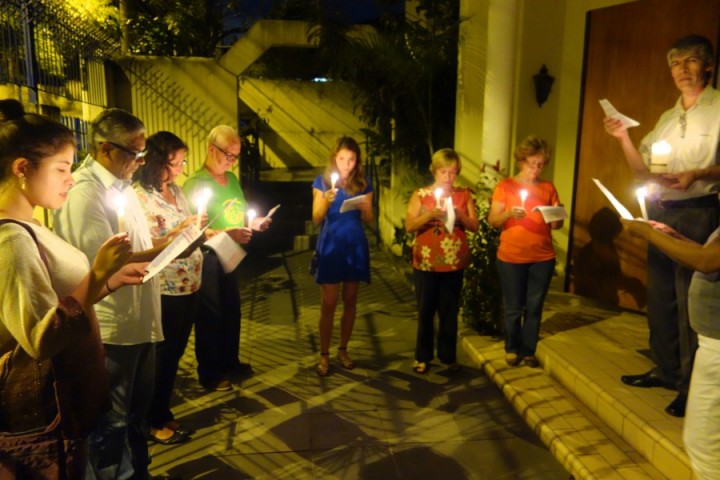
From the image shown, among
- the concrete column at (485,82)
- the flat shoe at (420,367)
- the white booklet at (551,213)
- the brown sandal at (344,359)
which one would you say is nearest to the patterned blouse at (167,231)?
the brown sandal at (344,359)

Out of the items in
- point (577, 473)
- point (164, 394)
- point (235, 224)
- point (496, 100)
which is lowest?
point (577, 473)

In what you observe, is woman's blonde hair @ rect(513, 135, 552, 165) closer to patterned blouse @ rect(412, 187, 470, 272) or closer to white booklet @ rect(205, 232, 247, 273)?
patterned blouse @ rect(412, 187, 470, 272)

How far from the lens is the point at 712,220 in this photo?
145 inches

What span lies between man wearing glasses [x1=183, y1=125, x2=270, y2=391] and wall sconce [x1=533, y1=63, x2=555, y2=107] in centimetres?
373

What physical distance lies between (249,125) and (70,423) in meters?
11.3

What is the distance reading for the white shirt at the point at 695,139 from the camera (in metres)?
3.60

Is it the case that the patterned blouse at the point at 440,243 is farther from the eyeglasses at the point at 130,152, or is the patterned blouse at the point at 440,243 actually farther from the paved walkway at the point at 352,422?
the eyeglasses at the point at 130,152

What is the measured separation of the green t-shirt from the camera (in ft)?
14.2

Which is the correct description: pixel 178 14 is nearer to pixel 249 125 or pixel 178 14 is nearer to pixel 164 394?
pixel 249 125

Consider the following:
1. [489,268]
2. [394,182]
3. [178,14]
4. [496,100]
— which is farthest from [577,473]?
[178,14]

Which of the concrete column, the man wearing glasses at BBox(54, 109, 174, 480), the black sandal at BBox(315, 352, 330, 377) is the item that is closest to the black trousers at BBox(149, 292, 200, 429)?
the man wearing glasses at BBox(54, 109, 174, 480)

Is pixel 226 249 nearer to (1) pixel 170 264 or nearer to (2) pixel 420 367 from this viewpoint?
(1) pixel 170 264

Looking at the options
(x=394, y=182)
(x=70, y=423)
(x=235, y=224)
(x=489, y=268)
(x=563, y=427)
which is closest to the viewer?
(x=70, y=423)

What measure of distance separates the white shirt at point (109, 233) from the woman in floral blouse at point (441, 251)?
7.67ft
